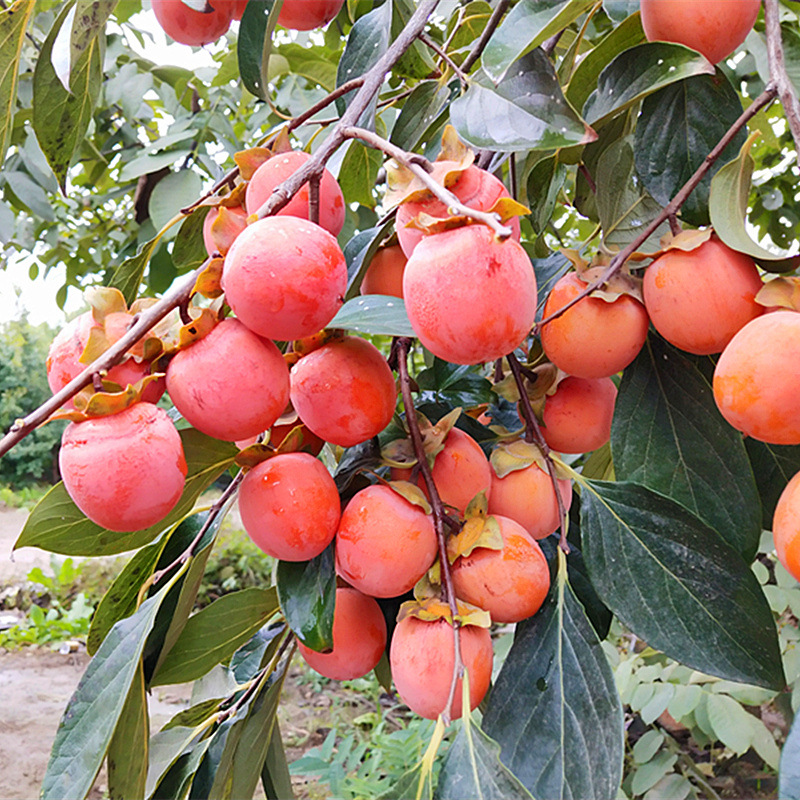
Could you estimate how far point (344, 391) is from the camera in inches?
17.5

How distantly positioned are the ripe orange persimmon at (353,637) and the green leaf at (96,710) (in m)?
0.12

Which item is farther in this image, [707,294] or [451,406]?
[451,406]

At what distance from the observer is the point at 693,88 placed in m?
0.47

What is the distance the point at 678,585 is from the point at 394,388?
222mm

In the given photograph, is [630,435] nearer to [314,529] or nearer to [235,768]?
[314,529]

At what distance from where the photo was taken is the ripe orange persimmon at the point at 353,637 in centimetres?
52

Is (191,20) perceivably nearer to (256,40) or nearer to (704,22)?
(256,40)

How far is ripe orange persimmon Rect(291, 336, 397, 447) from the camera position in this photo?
445mm

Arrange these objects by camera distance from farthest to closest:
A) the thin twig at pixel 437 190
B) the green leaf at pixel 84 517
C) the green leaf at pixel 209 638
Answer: the green leaf at pixel 209 638
the green leaf at pixel 84 517
the thin twig at pixel 437 190

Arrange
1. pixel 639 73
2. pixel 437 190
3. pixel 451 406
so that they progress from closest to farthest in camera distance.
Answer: pixel 437 190 → pixel 639 73 → pixel 451 406

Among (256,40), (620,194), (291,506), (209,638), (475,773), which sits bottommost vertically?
(209,638)

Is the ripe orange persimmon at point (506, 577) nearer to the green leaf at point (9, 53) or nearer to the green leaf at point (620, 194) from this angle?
the green leaf at point (620, 194)

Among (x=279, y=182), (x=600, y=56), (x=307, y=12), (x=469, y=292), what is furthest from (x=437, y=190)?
(x=307, y=12)

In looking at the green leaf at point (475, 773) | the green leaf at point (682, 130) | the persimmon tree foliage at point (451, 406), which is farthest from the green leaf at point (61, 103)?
the green leaf at point (475, 773)
